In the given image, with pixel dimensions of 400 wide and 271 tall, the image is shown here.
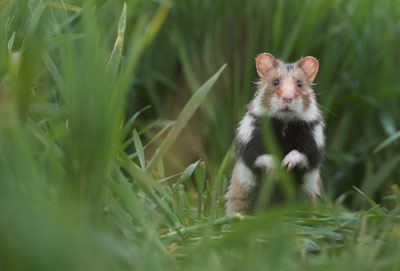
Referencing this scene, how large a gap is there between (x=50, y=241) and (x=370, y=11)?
4.07 meters

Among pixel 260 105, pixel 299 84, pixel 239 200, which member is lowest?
pixel 239 200

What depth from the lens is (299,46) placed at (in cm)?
439

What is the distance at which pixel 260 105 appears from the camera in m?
3.06

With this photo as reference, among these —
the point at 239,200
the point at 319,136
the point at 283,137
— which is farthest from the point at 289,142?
the point at 239,200

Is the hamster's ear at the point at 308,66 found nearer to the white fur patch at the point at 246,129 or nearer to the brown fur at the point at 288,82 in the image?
the brown fur at the point at 288,82

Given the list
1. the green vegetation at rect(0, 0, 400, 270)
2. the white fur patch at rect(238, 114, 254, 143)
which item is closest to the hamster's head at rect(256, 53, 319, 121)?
the white fur patch at rect(238, 114, 254, 143)

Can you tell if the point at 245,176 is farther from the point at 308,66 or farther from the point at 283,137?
the point at 308,66

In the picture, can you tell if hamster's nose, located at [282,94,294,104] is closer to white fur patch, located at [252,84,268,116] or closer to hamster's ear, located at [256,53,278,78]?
white fur patch, located at [252,84,268,116]

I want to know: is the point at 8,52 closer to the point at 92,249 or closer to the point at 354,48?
the point at 92,249

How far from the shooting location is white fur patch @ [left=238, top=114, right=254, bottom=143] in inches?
118

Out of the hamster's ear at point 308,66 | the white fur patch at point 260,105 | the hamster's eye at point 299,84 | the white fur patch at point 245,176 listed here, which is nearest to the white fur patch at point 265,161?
the white fur patch at point 245,176

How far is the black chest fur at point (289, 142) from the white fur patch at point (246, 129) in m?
0.02

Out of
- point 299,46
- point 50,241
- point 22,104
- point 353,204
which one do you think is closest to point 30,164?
point 22,104

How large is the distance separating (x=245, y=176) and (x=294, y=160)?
Result: 1.16 ft
